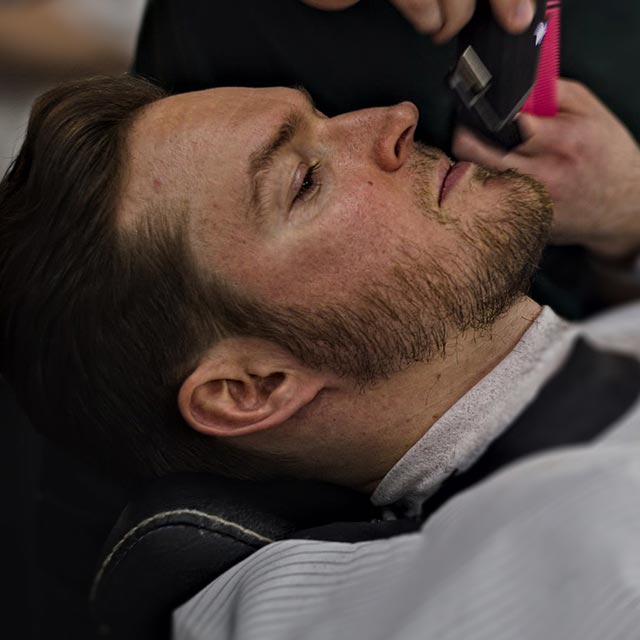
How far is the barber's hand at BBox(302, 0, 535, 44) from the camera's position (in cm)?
82

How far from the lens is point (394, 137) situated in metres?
0.87

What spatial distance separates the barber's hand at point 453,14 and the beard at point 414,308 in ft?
0.53

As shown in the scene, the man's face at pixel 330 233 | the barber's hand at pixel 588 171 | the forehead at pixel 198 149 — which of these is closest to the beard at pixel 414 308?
the man's face at pixel 330 233

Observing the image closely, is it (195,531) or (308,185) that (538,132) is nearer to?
(308,185)

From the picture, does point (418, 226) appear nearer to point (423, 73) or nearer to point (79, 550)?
point (423, 73)

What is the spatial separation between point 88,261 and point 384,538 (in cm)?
36

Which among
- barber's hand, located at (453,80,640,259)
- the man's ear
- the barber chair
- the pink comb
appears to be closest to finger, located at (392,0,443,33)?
the pink comb

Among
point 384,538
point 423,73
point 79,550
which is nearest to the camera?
point 384,538

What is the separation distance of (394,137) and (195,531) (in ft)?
1.30

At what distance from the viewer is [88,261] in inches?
34.0

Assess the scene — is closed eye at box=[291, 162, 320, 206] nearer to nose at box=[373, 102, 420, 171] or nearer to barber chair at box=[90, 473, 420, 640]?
nose at box=[373, 102, 420, 171]

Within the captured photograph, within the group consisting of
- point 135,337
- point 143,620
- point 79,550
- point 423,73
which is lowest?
point 79,550

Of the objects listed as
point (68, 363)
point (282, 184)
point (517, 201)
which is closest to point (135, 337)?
point (68, 363)

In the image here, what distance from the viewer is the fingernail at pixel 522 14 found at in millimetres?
820
